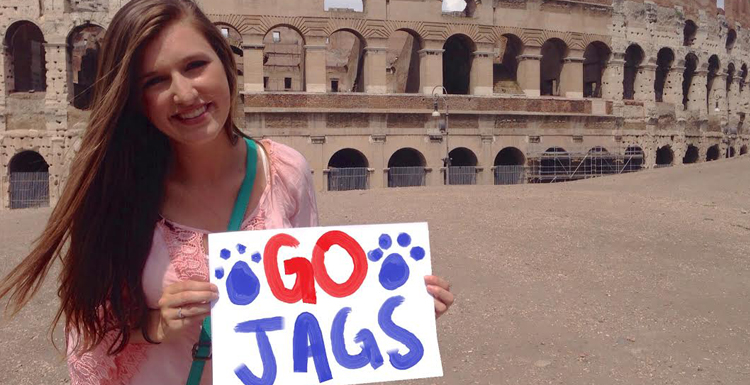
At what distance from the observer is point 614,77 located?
945 inches

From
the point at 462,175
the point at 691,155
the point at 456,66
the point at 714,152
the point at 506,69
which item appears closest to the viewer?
the point at 462,175

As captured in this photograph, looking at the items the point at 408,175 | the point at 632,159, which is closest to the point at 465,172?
the point at 408,175

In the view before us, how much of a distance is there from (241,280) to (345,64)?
31678 millimetres

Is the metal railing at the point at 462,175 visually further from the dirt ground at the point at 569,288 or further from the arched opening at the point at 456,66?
the dirt ground at the point at 569,288

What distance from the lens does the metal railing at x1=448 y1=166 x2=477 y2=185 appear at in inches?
834

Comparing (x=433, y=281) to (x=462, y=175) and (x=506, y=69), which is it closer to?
(x=462, y=175)

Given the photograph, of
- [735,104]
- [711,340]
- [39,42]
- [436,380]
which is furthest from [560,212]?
[735,104]

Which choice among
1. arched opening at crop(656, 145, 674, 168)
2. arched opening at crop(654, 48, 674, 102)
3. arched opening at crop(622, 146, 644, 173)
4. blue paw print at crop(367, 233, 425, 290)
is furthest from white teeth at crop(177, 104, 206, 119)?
arched opening at crop(654, 48, 674, 102)

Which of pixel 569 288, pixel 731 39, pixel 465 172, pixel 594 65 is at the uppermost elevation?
pixel 731 39

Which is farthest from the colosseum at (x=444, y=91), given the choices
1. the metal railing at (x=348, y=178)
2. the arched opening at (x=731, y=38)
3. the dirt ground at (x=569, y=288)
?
the dirt ground at (x=569, y=288)

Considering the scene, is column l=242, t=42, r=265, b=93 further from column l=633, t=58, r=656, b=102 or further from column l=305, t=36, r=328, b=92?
column l=633, t=58, r=656, b=102

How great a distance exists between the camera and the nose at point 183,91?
1819 millimetres

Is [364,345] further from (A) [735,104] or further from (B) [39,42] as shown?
(A) [735,104]

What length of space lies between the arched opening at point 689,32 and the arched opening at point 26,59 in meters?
27.1
